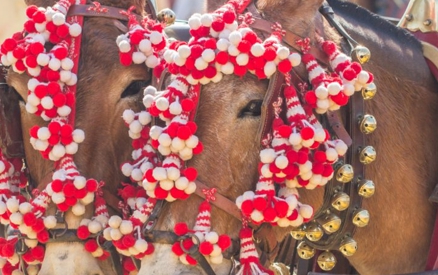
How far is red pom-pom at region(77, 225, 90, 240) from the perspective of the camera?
3229mm

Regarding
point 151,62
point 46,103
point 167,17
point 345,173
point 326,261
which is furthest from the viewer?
point 167,17

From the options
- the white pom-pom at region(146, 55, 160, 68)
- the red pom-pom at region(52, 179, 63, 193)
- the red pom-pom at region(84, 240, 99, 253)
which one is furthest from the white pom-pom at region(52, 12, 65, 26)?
the red pom-pom at region(84, 240, 99, 253)

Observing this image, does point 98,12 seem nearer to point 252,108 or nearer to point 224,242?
point 252,108

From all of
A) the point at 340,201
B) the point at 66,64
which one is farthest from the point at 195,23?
the point at 340,201

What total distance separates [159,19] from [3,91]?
0.80 metres

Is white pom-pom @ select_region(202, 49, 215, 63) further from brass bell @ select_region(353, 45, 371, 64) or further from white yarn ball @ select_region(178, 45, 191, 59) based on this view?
brass bell @ select_region(353, 45, 371, 64)

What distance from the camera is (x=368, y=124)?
3.19 meters

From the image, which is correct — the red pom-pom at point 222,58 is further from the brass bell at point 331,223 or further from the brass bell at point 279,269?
the brass bell at point 279,269

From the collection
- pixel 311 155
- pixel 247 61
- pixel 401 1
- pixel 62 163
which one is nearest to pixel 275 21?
pixel 247 61

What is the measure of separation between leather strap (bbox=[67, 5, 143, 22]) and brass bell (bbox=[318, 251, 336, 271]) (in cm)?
134

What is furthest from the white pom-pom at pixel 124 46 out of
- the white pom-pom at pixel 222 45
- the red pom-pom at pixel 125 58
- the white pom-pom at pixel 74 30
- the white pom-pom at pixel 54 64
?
the white pom-pom at pixel 222 45

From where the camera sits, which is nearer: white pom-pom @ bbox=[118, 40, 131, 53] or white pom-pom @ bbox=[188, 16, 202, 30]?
white pom-pom @ bbox=[188, 16, 202, 30]

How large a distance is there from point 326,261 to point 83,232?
110cm

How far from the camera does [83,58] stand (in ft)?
11.5
